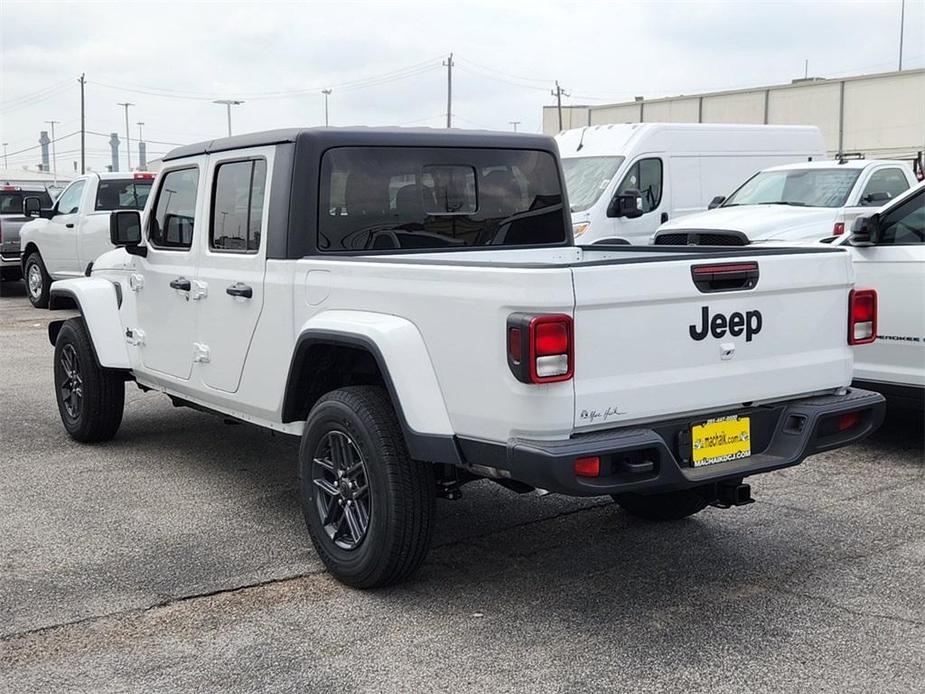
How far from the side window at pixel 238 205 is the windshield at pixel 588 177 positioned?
8444 mm

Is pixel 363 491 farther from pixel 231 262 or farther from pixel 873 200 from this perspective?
pixel 873 200

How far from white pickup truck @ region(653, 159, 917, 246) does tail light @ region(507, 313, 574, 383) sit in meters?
6.60

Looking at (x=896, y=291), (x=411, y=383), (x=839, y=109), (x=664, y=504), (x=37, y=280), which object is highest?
(x=839, y=109)

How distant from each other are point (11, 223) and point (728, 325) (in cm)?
1744

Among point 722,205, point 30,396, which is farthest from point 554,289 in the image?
point 722,205

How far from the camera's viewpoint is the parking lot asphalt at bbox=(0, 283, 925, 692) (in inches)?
152

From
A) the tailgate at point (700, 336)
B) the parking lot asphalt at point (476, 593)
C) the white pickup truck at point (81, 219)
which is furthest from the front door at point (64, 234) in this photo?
the tailgate at point (700, 336)

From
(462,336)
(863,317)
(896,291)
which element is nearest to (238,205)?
(462,336)

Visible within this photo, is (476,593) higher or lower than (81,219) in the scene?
lower

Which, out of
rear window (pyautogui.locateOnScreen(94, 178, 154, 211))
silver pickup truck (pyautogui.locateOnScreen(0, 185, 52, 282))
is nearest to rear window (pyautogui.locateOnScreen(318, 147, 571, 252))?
rear window (pyautogui.locateOnScreen(94, 178, 154, 211))

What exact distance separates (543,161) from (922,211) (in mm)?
2630

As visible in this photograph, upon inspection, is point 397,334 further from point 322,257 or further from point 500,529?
point 500,529

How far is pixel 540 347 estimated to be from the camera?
3846 millimetres

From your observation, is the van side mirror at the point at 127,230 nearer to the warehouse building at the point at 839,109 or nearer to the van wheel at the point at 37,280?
the van wheel at the point at 37,280
